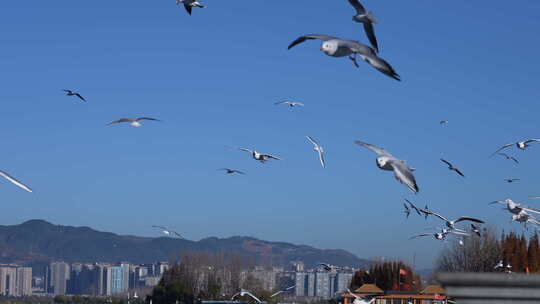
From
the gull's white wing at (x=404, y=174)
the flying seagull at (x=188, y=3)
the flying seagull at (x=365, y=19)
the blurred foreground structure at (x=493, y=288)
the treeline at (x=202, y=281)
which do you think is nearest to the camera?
the blurred foreground structure at (x=493, y=288)

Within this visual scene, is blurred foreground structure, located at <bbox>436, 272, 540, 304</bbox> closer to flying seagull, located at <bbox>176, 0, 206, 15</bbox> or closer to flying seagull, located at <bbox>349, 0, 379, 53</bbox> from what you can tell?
flying seagull, located at <bbox>349, 0, 379, 53</bbox>

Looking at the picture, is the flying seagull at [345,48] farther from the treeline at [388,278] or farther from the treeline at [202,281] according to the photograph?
the treeline at [202,281]

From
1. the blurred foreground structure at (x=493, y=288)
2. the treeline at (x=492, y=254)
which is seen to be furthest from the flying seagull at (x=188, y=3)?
the treeline at (x=492, y=254)

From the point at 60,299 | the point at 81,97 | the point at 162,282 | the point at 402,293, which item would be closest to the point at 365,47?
the point at 81,97

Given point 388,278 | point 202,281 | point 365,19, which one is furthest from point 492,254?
point 365,19

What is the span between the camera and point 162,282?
130375 mm

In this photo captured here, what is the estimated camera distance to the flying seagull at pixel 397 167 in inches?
542

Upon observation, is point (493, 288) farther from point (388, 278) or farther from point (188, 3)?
point (388, 278)

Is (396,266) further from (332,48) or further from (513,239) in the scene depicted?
(332,48)

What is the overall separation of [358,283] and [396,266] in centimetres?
547

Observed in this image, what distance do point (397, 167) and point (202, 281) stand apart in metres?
119

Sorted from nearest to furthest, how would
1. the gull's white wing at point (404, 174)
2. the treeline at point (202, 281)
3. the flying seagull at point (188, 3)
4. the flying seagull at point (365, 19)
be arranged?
the gull's white wing at point (404, 174), the flying seagull at point (365, 19), the flying seagull at point (188, 3), the treeline at point (202, 281)

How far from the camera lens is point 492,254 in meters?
86.2

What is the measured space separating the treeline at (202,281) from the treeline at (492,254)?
1091 inches
